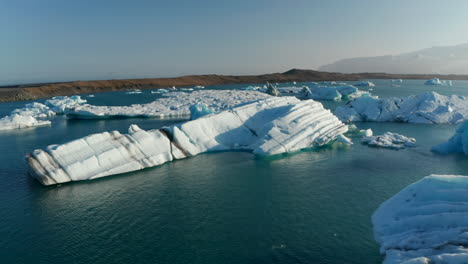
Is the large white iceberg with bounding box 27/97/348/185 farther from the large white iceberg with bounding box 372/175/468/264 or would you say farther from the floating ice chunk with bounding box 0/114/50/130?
the floating ice chunk with bounding box 0/114/50/130

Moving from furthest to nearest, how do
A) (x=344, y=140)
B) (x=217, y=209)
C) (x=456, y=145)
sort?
(x=344, y=140), (x=456, y=145), (x=217, y=209)

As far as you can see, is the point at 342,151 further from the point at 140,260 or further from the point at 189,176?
the point at 140,260

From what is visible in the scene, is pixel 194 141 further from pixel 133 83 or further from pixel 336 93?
pixel 133 83

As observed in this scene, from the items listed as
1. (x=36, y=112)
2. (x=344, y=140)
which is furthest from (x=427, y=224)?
(x=36, y=112)

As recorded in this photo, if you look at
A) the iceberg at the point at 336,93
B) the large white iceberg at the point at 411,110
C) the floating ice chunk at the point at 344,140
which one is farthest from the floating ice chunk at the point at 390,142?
the iceberg at the point at 336,93

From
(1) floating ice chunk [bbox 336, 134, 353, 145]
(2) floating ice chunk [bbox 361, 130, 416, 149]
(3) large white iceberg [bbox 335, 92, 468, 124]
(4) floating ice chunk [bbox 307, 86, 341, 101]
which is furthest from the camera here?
(4) floating ice chunk [bbox 307, 86, 341, 101]

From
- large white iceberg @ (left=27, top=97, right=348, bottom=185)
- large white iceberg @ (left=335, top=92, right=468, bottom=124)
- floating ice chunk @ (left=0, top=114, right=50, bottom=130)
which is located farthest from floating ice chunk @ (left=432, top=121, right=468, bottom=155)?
floating ice chunk @ (left=0, top=114, right=50, bottom=130)
